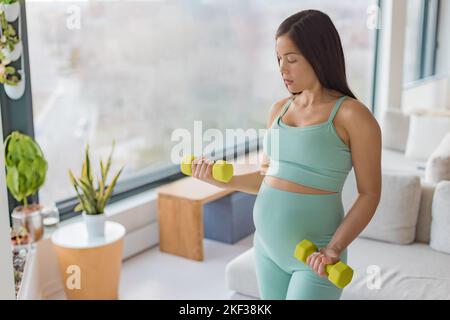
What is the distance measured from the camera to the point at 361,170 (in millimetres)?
1244

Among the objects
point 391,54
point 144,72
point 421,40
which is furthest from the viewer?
point 421,40

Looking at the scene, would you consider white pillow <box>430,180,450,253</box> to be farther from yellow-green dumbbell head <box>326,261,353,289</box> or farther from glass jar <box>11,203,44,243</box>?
glass jar <box>11,203,44,243</box>

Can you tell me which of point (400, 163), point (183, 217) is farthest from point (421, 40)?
point (183, 217)

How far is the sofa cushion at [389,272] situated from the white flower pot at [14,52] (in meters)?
1.18

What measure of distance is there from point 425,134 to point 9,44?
269 cm

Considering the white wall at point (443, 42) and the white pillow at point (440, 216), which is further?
the white wall at point (443, 42)

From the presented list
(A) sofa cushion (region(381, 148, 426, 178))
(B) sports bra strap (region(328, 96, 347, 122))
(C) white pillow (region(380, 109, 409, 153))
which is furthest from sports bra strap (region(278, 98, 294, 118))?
(C) white pillow (region(380, 109, 409, 153))

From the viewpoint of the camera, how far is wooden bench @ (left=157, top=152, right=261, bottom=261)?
327 cm

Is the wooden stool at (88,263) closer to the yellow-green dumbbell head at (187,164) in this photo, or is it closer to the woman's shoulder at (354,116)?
the yellow-green dumbbell head at (187,164)

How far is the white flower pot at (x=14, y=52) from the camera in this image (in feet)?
7.70

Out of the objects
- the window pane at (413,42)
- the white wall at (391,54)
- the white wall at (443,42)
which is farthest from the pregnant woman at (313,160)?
the white wall at (443,42)

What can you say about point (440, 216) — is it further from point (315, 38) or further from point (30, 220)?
point (30, 220)

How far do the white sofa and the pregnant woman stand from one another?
76cm
